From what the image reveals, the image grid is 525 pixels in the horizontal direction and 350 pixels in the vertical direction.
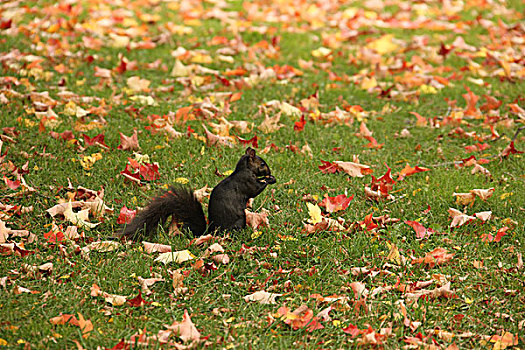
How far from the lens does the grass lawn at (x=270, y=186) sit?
3035 mm

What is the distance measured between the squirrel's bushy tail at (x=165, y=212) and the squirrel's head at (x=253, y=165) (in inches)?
13.7

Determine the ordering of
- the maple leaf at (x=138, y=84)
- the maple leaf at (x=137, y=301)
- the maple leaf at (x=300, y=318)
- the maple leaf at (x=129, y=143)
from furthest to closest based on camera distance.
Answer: the maple leaf at (x=138, y=84), the maple leaf at (x=129, y=143), the maple leaf at (x=137, y=301), the maple leaf at (x=300, y=318)

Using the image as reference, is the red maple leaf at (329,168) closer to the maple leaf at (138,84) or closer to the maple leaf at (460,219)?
the maple leaf at (460,219)

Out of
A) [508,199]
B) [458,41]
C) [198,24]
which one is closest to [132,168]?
[508,199]

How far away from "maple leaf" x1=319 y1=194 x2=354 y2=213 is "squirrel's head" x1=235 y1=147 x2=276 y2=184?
58 cm

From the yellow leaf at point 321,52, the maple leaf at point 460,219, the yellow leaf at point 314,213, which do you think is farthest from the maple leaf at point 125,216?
the yellow leaf at point 321,52

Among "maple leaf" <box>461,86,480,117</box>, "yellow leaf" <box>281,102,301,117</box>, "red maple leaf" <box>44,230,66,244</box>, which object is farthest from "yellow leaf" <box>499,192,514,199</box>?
"red maple leaf" <box>44,230,66,244</box>

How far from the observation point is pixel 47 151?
4.66 meters

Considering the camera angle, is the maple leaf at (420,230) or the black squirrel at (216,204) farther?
the maple leaf at (420,230)

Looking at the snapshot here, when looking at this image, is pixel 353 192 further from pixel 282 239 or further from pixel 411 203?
pixel 282 239

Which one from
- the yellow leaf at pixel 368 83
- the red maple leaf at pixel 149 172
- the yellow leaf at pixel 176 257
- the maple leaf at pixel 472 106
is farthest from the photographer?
the yellow leaf at pixel 368 83

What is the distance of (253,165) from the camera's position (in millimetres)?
3520

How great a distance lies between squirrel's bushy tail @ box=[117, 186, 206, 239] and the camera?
3.45 m

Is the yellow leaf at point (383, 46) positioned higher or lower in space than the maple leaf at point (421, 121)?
higher
